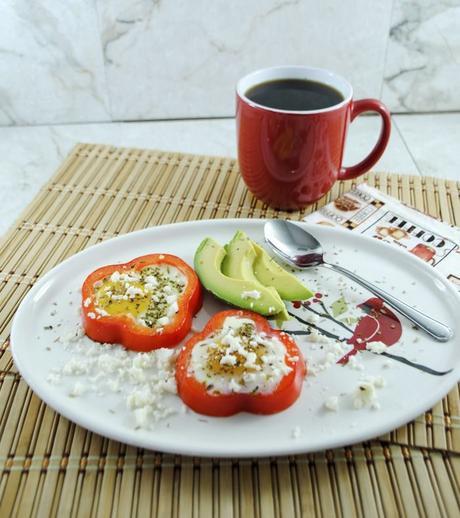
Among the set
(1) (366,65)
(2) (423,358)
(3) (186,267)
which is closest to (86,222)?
(3) (186,267)

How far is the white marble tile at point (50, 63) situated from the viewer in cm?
114

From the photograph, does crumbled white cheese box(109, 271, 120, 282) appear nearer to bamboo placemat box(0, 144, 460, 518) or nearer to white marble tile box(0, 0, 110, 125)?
bamboo placemat box(0, 144, 460, 518)

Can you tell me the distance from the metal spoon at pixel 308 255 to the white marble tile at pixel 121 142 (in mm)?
419

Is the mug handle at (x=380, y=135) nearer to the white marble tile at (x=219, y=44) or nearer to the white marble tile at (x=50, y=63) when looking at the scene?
the white marble tile at (x=219, y=44)

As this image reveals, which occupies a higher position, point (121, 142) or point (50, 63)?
point (50, 63)

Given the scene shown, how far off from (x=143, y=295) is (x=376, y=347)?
0.78ft

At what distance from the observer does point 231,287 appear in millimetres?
662

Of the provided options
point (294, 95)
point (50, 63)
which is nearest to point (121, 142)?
point (50, 63)

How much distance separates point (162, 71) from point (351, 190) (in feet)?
1.64

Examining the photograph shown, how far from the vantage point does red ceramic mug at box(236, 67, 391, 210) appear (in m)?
0.79

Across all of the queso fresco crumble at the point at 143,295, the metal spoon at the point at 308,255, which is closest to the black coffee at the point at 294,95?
the metal spoon at the point at 308,255

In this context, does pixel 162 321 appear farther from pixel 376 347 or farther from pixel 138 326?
pixel 376 347

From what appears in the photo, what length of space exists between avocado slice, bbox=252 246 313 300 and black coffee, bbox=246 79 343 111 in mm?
225

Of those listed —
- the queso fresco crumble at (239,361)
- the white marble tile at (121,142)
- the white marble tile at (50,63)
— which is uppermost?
the queso fresco crumble at (239,361)
